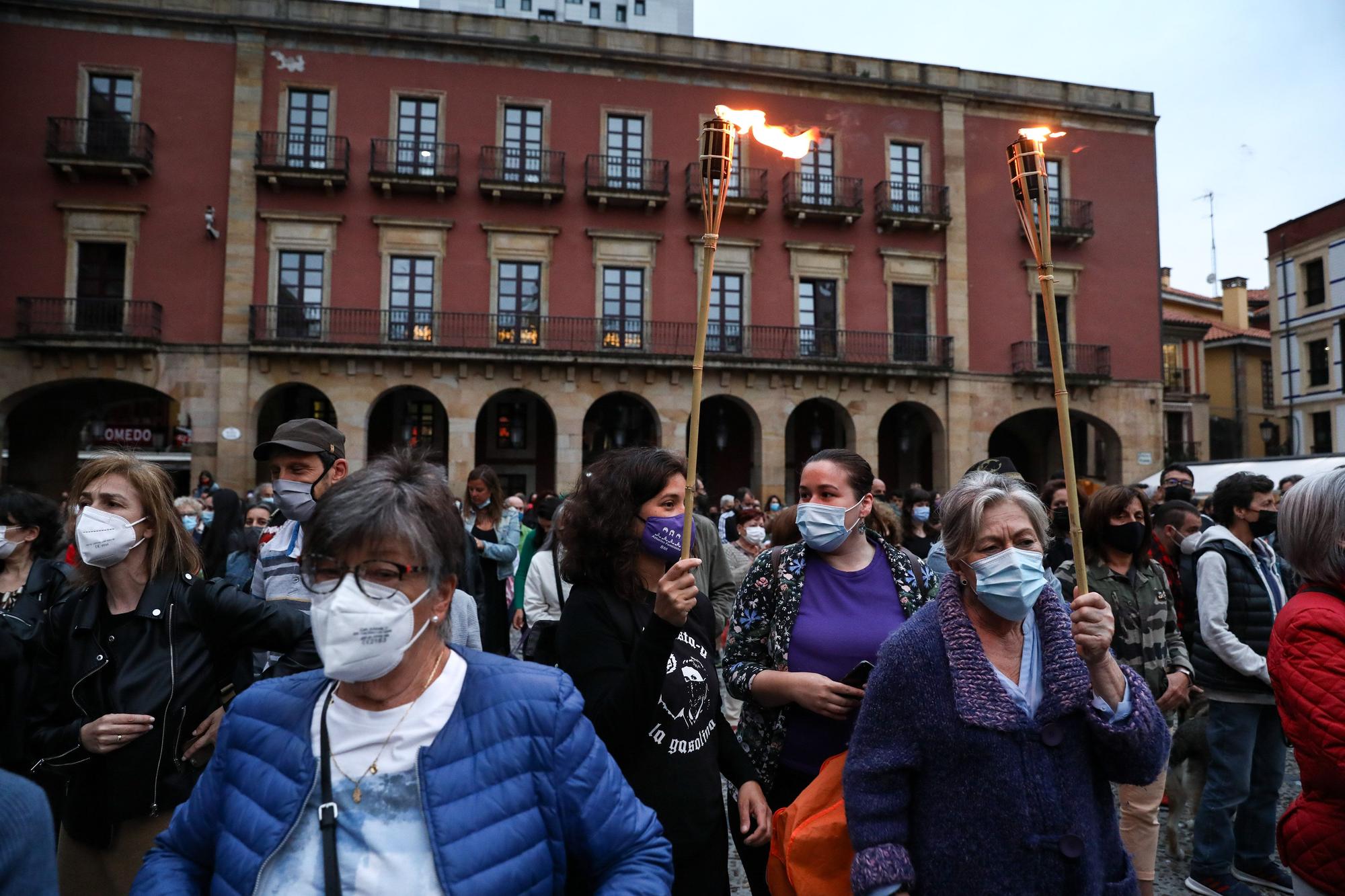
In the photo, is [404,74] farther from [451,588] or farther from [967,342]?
[451,588]

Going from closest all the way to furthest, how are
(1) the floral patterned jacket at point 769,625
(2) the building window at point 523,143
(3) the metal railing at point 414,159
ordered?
1. (1) the floral patterned jacket at point 769,625
2. (3) the metal railing at point 414,159
3. (2) the building window at point 523,143

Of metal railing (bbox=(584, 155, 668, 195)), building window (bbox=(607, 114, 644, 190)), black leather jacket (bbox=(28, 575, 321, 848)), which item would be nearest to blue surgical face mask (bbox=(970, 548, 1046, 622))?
black leather jacket (bbox=(28, 575, 321, 848))

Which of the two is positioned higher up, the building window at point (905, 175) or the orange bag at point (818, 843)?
the building window at point (905, 175)

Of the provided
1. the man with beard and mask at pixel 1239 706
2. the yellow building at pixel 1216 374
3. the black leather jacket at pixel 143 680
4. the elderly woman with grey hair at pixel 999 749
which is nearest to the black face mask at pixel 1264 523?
Answer: the man with beard and mask at pixel 1239 706

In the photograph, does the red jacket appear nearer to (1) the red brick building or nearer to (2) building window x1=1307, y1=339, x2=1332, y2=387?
(1) the red brick building

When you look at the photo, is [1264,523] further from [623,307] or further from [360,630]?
[623,307]

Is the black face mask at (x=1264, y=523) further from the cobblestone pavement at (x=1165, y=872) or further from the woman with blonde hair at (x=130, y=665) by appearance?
the woman with blonde hair at (x=130, y=665)

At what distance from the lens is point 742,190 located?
2292cm

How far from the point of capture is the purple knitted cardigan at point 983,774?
2.10m

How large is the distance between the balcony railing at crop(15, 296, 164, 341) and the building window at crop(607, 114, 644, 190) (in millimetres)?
11566

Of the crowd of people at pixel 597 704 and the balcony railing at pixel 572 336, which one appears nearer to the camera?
the crowd of people at pixel 597 704

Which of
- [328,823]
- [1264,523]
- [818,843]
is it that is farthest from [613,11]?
[328,823]

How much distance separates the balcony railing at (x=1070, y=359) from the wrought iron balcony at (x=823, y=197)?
6.08 metres

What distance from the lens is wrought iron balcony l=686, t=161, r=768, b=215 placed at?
2252 centimetres
